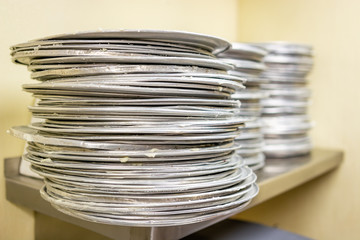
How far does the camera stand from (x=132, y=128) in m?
0.67

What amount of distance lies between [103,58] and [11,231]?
68 cm

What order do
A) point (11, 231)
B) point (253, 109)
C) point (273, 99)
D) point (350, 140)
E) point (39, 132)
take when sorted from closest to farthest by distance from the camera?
point (39, 132) → point (11, 231) → point (253, 109) → point (273, 99) → point (350, 140)

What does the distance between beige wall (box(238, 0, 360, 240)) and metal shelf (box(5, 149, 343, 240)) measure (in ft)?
0.34

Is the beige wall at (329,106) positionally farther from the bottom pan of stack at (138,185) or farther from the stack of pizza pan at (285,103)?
the bottom pan of stack at (138,185)

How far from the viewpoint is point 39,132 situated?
79cm

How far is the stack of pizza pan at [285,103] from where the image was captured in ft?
4.86

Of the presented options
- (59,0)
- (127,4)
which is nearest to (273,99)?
(127,4)

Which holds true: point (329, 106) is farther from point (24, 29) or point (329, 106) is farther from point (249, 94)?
point (24, 29)

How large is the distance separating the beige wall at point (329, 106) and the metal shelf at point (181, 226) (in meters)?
0.10

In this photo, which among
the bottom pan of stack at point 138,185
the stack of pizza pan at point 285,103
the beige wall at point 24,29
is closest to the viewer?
the bottom pan of stack at point 138,185

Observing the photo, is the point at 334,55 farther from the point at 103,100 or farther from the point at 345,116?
the point at 103,100

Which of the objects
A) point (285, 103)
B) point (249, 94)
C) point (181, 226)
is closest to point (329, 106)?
→ point (285, 103)

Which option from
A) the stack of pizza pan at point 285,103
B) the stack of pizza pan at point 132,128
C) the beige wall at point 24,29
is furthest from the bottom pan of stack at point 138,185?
the stack of pizza pan at point 285,103

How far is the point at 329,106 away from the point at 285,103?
12.9 inches
